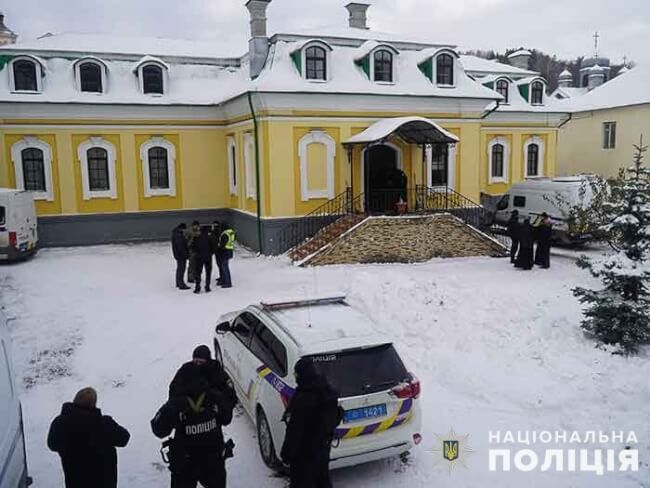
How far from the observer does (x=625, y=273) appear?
9.61 meters

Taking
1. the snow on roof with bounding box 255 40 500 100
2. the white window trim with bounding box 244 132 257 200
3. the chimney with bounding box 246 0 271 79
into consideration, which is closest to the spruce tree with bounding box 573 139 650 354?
the snow on roof with bounding box 255 40 500 100

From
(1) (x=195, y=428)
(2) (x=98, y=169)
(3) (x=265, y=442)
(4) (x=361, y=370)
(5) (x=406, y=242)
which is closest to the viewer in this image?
(1) (x=195, y=428)

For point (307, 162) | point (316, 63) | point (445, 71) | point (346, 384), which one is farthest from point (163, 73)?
point (346, 384)

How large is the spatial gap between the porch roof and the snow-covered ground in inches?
171

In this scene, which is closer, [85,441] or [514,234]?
[85,441]

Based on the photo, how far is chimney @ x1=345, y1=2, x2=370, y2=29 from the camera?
2491 centimetres

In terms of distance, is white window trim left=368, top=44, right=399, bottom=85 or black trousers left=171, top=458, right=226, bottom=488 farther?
white window trim left=368, top=44, right=399, bottom=85

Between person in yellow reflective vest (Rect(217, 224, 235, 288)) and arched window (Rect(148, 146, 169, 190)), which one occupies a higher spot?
arched window (Rect(148, 146, 169, 190))

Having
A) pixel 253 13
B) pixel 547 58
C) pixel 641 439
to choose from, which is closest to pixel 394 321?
pixel 641 439

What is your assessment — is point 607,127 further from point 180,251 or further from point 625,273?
point 180,251

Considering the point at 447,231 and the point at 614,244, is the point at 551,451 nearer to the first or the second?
the point at 614,244

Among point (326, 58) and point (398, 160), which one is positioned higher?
point (326, 58)

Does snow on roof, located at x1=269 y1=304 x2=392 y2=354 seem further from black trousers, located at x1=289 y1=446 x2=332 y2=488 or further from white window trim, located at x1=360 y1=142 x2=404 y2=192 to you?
white window trim, located at x1=360 y1=142 x2=404 y2=192

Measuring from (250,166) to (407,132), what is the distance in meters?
5.39
